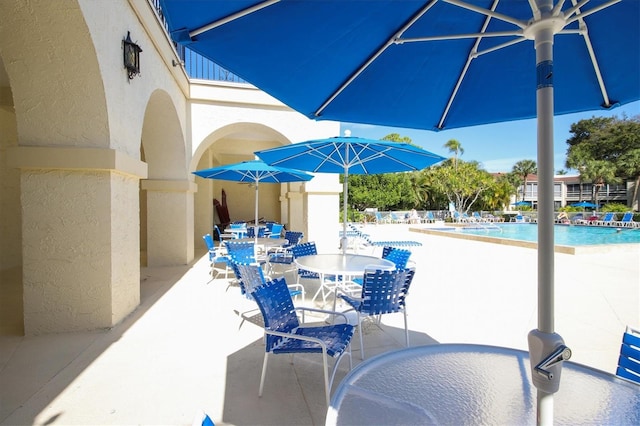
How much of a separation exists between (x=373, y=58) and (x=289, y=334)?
2163 mm

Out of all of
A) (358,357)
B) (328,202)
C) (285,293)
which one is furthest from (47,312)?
(328,202)

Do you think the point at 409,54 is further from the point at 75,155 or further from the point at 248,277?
the point at 75,155

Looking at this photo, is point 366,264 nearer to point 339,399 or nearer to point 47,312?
point 339,399

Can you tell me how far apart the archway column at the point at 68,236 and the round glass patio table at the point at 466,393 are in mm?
3768

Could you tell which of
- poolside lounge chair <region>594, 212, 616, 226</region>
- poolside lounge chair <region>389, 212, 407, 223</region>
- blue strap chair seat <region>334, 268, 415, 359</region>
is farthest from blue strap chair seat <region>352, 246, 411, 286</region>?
poolside lounge chair <region>594, 212, 616, 226</region>

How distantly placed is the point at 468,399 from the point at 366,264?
300 cm

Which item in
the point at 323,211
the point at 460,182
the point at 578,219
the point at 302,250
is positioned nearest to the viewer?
the point at 302,250

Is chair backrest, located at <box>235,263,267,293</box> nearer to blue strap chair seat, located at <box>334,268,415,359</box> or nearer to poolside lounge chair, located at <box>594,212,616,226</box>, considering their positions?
blue strap chair seat, located at <box>334,268,415,359</box>

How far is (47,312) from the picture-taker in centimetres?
401

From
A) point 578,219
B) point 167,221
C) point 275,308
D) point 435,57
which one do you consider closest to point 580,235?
point 578,219

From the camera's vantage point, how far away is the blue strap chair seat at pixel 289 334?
2576mm

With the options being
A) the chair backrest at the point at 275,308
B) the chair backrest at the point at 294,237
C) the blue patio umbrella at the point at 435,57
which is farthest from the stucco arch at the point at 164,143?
the chair backrest at the point at 275,308

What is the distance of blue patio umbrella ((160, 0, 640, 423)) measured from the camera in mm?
1426

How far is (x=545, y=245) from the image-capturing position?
51.3 inches
